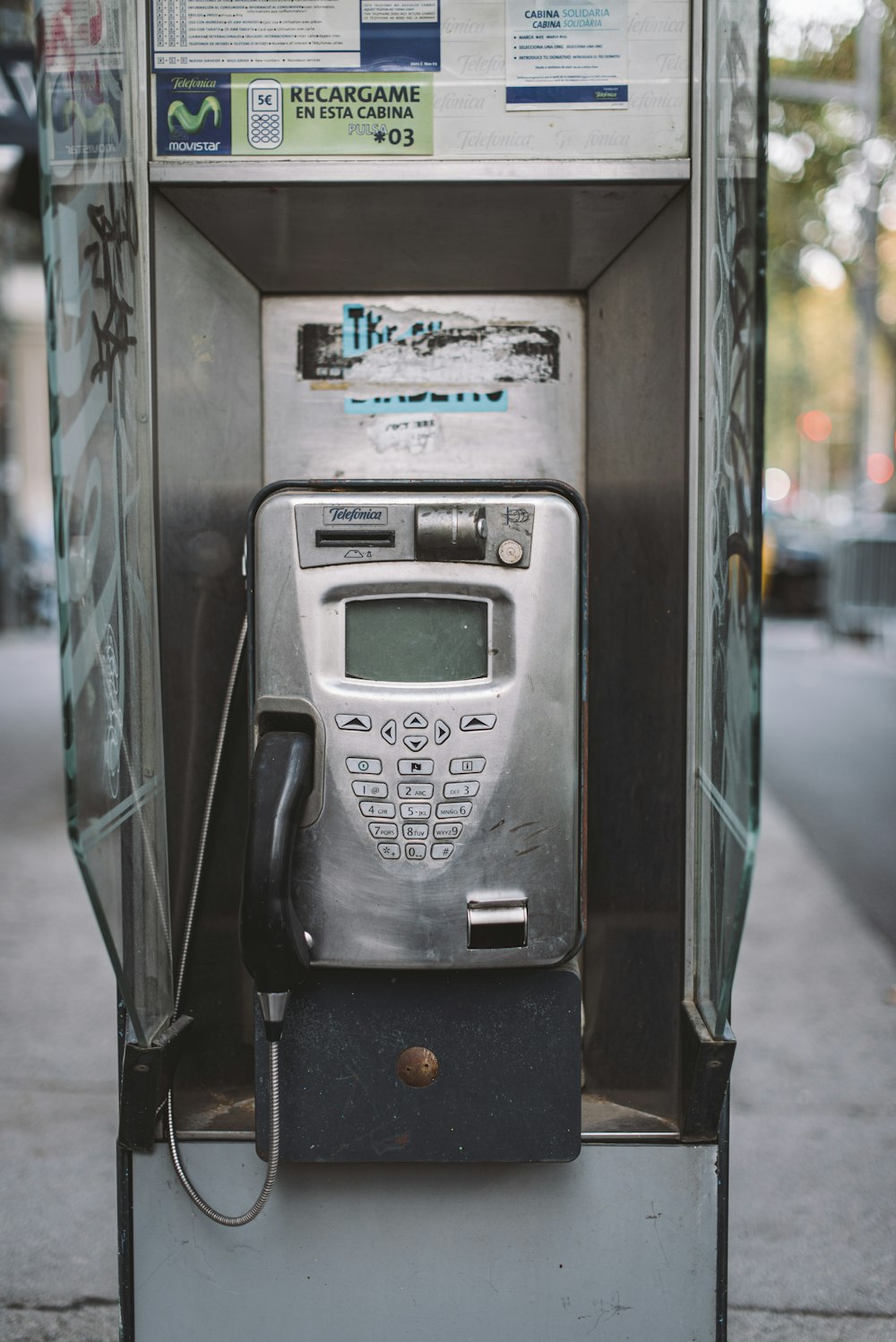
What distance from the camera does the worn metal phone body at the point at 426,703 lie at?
Answer: 5.61ft

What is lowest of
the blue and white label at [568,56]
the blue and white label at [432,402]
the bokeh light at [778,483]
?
the blue and white label at [432,402]

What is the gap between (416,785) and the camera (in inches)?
67.2

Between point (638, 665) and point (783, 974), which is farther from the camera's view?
point (783, 974)

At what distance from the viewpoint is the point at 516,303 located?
7.08 ft

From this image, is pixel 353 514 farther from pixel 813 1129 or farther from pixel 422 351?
pixel 813 1129

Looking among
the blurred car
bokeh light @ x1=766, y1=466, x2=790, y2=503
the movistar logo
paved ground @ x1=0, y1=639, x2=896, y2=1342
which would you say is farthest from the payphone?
bokeh light @ x1=766, y1=466, x2=790, y2=503

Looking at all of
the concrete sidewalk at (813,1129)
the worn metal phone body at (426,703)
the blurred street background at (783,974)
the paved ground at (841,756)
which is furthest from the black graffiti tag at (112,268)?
the paved ground at (841,756)

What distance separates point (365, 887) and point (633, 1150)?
1.98ft

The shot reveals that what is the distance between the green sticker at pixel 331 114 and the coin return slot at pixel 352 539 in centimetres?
54

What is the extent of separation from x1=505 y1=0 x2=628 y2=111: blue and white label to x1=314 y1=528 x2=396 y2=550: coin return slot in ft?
2.09

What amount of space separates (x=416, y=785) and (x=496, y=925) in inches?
8.8

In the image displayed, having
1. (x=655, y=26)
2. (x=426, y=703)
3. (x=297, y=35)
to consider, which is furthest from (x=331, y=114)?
(x=426, y=703)

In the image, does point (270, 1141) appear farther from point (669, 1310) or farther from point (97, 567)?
point (97, 567)

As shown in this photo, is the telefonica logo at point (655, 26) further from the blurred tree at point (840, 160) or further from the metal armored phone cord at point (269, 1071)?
the blurred tree at point (840, 160)
